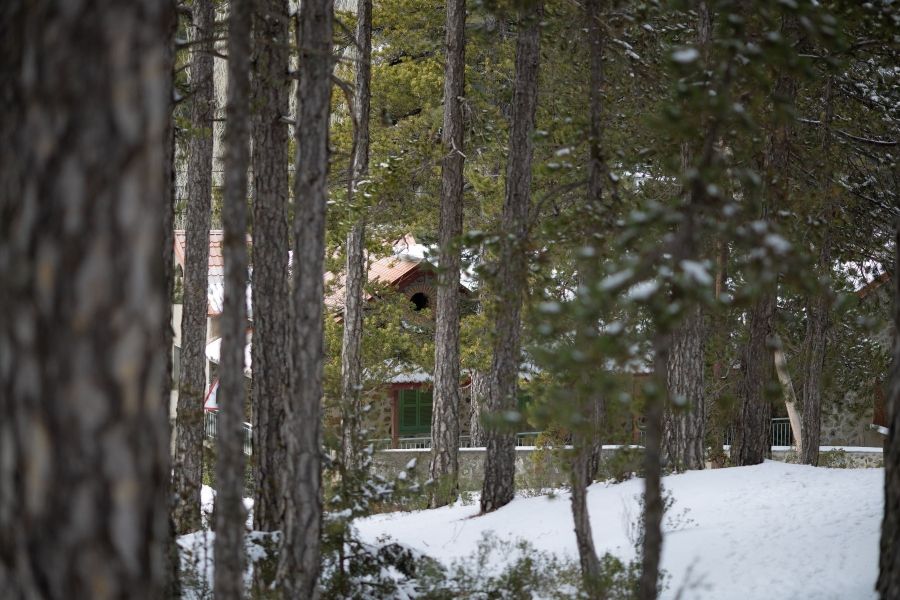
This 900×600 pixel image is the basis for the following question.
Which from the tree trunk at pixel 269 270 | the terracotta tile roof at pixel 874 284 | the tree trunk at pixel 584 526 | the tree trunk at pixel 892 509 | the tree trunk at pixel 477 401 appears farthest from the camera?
the tree trunk at pixel 477 401

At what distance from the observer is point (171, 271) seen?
7926 mm

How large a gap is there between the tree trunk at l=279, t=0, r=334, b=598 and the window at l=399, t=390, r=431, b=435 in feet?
88.8

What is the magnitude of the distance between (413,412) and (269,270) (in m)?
25.0

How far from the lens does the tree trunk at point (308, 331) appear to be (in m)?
7.00

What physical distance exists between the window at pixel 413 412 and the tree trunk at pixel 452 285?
54.4ft

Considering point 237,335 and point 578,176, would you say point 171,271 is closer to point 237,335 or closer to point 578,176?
point 237,335

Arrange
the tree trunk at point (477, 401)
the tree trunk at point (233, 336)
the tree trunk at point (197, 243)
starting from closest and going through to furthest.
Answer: the tree trunk at point (233, 336), the tree trunk at point (197, 243), the tree trunk at point (477, 401)

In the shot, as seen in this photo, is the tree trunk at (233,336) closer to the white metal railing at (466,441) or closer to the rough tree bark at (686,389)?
the rough tree bark at (686,389)

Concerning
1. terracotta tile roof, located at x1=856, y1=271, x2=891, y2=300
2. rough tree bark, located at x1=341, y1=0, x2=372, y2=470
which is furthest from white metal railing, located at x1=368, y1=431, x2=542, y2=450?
terracotta tile roof, located at x1=856, y1=271, x2=891, y2=300

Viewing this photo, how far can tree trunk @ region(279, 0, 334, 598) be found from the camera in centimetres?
700

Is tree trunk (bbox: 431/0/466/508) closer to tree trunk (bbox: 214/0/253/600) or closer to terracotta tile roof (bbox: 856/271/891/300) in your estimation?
terracotta tile roof (bbox: 856/271/891/300)

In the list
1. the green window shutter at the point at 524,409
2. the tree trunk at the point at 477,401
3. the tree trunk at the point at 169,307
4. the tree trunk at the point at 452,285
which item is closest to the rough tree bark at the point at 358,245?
the tree trunk at the point at 452,285

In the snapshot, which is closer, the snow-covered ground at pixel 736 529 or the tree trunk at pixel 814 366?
the snow-covered ground at pixel 736 529

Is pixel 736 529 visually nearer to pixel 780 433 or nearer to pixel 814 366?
pixel 814 366
